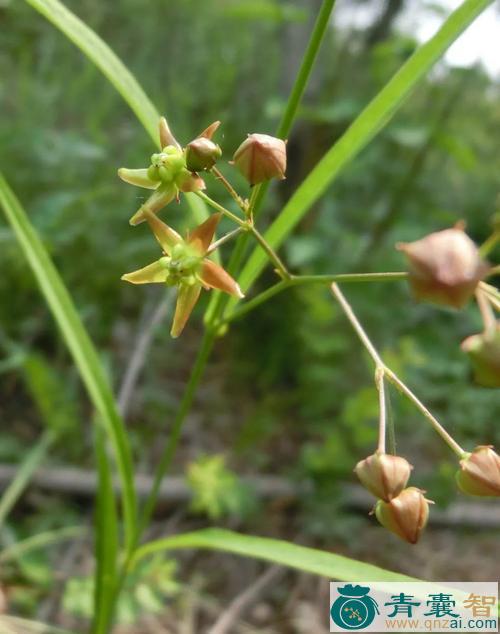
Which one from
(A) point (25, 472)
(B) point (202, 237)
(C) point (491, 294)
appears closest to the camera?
(C) point (491, 294)

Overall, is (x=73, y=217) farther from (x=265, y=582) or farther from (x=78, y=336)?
(x=265, y=582)

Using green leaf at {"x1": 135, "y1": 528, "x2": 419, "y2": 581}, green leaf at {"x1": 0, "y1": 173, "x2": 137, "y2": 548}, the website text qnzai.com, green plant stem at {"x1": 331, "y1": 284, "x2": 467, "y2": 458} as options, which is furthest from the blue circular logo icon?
green plant stem at {"x1": 331, "y1": 284, "x2": 467, "y2": 458}

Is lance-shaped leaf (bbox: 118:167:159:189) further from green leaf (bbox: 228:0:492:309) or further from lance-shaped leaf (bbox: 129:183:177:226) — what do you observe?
green leaf (bbox: 228:0:492:309)

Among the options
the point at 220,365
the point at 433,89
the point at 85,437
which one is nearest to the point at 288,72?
the point at 433,89

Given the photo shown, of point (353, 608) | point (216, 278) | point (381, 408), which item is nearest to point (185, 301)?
point (216, 278)

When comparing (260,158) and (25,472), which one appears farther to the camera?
(25,472)

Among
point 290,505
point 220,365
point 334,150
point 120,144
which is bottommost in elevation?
point 334,150

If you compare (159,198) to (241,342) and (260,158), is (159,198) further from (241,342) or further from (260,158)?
(241,342)
